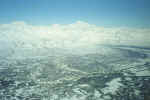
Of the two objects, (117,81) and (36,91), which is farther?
(117,81)

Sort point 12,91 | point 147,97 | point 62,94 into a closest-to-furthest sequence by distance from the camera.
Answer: point 147,97 < point 62,94 < point 12,91

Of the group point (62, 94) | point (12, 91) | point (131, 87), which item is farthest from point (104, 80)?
point (12, 91)

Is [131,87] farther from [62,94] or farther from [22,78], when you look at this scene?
[22,78]

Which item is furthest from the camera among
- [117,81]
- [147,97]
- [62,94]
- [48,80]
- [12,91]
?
[48,80]

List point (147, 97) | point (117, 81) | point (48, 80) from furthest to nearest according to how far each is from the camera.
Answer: point (48, 80), point (117, 81), point (147, 97)

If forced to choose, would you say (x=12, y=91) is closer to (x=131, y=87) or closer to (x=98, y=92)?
(x=98, y=92)

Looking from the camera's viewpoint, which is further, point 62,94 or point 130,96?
point 62,94

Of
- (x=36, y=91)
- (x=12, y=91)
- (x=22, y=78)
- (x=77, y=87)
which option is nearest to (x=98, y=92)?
(x=77, y=87)

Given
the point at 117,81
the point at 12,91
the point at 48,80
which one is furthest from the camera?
the point at 48,80

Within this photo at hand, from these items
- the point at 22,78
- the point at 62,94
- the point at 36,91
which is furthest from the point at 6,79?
the point at 62,94
